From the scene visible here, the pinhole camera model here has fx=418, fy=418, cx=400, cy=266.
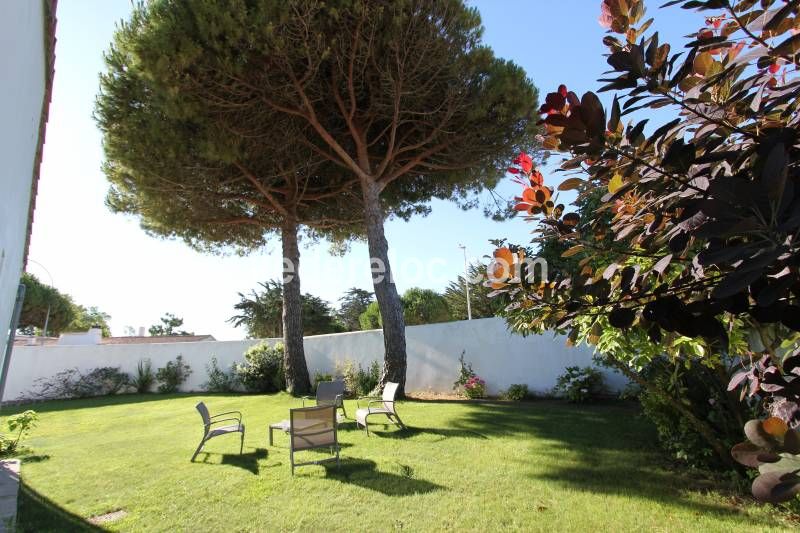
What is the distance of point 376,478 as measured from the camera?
182 inches

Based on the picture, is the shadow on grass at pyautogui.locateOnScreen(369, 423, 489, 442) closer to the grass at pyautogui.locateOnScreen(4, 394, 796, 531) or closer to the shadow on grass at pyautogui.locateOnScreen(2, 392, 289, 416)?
the grass at pyautogui.locateOnScreen(4, 394, 796, 531)

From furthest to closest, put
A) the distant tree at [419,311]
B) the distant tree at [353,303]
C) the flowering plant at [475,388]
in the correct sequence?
the distant tree at [353,303] → the distant tree at [419,311] → the flowering plant at [475,388]

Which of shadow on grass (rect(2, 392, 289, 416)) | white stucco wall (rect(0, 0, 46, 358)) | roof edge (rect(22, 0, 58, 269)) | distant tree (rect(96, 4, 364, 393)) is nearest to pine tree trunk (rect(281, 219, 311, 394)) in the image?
distant tree (rect(96, 4, 364, 393))

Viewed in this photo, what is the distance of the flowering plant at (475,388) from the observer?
9844 millimetres

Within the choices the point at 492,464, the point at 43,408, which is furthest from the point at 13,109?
the point at 43,408

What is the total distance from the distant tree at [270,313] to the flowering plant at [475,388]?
1926cm

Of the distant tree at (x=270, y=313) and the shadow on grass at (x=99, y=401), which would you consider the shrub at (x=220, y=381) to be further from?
the distant tree at (x=270, y=313)

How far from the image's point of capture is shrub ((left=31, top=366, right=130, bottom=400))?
16.1 m

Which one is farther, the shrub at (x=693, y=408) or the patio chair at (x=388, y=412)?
the patio chair at (x=388, y=412)

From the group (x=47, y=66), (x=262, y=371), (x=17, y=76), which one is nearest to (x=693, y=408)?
(x=17, y=76)

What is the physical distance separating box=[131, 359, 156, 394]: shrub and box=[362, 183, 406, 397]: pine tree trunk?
11.9 metres

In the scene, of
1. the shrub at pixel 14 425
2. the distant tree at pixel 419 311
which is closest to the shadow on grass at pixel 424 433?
the shrub at pixel 14 425

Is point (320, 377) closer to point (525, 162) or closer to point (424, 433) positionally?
point (424, 433)

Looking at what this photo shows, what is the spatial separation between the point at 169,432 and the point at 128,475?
310 cm
